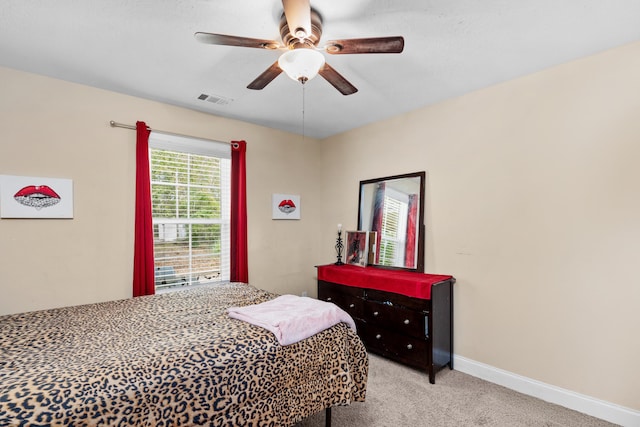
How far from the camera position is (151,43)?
6.86 ft

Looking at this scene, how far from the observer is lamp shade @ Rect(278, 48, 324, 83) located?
172 centimetres

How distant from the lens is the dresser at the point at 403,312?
2.70 meters

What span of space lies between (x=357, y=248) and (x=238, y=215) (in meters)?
1.44

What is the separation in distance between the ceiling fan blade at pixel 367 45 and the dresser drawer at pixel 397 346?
7.65ft

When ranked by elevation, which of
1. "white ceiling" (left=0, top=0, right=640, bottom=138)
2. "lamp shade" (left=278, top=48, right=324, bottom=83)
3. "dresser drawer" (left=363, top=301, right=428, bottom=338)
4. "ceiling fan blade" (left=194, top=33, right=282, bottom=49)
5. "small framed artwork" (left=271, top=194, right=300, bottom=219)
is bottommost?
"dresser drawer" (left=363, top=301, right=428, bottom=338)

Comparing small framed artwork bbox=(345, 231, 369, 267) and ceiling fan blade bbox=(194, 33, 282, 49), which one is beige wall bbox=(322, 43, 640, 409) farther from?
ceiling fan blade bbox=(194, 33, 282, 49)

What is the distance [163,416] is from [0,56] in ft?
9.03

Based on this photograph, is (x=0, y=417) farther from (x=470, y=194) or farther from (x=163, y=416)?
(x=470, y=194)

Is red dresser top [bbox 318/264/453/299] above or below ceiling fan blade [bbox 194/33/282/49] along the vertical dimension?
below

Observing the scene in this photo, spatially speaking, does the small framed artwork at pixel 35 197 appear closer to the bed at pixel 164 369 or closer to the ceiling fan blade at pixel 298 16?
the bed at pixel 164 369

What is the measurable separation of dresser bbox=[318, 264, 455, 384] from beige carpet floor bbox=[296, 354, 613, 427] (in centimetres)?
21

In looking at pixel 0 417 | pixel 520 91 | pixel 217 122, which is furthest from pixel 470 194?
pixel 0 417

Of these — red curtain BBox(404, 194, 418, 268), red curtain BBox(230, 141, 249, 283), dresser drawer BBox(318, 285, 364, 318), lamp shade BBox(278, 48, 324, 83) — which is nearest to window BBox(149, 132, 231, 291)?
red curtain BBox(230, 141, 249, 283)

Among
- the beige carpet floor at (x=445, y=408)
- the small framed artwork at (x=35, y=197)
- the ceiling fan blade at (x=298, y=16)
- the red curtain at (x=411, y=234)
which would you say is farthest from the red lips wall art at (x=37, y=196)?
the red curtain at (x=411, y=234)
